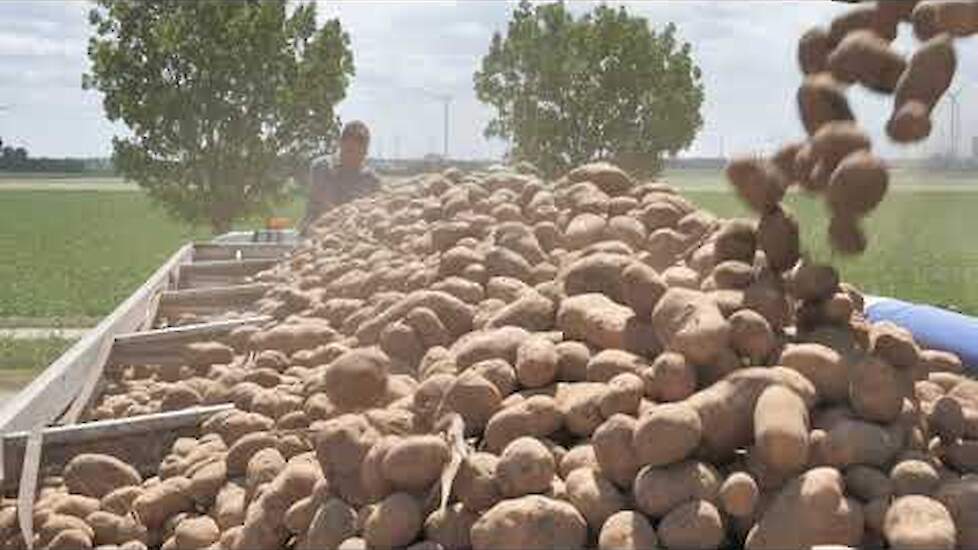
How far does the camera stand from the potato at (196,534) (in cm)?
292

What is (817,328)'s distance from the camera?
109 inches

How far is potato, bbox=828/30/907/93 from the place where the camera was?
2781 millimetres

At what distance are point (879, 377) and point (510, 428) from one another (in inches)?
29.3

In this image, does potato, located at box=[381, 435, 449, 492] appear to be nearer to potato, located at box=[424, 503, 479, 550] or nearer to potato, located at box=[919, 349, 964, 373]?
potato, located at box=[424, 503, 479, 550]

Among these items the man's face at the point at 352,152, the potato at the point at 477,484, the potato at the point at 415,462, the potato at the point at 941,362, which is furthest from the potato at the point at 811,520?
the man's face at the point at 352,152

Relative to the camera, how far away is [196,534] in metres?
2.93

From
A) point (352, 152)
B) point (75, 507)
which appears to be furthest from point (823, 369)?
point (352, 152)

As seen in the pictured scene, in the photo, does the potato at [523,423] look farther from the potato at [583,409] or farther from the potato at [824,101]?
the potato at [824,101]

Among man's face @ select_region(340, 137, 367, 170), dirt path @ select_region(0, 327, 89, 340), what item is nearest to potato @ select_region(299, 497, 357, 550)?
man's face @ select_region(340, 137, 367, 170)

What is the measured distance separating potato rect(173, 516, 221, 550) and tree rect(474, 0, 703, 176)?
14.3 meters

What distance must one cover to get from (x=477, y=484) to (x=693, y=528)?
450mm

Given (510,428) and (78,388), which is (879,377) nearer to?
(510,428)

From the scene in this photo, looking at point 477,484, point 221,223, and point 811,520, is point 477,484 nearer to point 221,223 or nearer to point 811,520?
point 811,520

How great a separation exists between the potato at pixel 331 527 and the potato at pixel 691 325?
0.75 m
